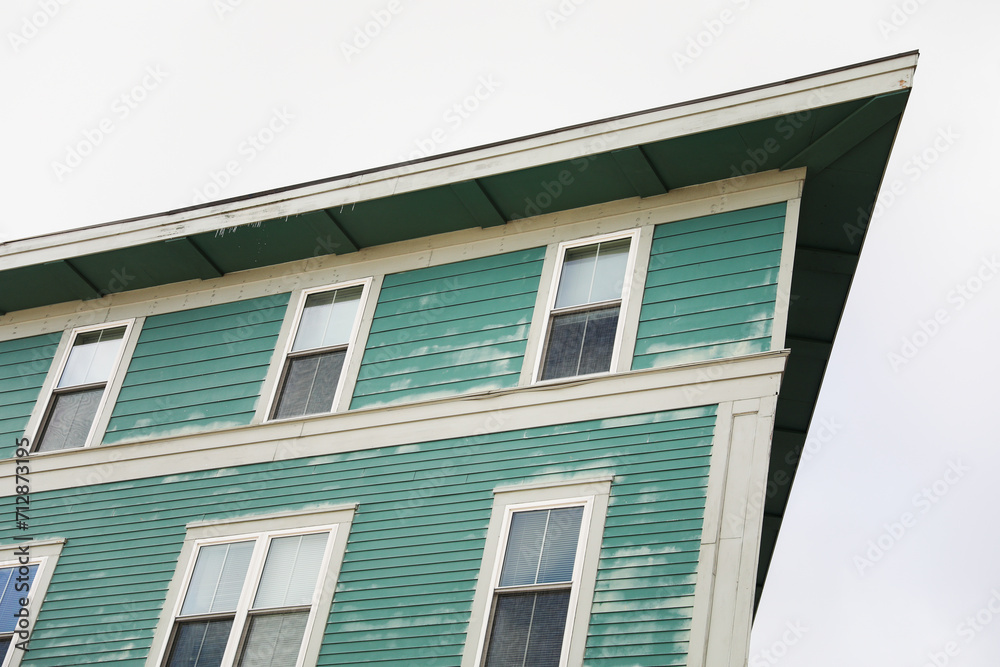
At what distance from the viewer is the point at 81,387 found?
14867mm

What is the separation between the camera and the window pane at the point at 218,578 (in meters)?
12.1

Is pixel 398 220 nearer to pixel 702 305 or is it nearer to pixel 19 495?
pixel 702 305

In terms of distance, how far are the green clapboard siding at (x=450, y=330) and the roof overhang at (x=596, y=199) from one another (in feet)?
2.19

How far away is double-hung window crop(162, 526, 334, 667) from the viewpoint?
11.6 metres

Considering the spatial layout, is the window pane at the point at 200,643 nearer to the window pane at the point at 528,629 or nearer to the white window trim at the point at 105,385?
the window pane at the point at 528,629

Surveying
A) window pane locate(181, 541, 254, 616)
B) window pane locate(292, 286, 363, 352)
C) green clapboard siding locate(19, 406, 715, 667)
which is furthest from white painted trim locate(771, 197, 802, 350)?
window pane locate(181, 541, 254, 616)

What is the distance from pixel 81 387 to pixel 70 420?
436 millimetres

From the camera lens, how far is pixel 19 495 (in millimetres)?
14148

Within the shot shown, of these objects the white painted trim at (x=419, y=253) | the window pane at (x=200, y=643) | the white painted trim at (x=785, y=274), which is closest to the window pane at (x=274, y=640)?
the window pane at (x=200, y=643)

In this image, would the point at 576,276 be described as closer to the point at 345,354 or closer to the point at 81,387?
the point at 345,354

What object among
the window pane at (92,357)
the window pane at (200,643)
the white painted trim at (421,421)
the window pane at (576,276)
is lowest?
the window pane at (200,643)

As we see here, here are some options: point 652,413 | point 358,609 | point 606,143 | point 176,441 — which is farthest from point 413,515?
point 606,143

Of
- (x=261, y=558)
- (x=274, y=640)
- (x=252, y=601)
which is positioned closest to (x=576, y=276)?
(x=261, y=558)

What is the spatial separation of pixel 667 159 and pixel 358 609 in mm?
5565
